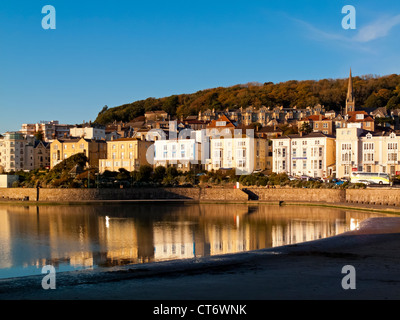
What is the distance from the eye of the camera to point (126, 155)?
2672 inches

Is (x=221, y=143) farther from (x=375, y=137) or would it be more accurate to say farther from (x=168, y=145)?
(x=375, y=137)

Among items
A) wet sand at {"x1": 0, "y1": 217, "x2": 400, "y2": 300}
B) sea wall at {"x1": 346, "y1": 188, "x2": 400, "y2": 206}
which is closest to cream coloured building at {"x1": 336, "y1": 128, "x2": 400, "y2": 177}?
sea wall at {"x1": 346, "y1": 188, "x2": 400, "y2": 206}

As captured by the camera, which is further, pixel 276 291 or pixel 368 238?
pixel 368 238

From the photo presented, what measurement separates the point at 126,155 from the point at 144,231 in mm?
37431

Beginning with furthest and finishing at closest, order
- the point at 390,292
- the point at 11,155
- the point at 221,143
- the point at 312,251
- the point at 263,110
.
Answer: the point at 263,110 → the point at 11,155 → the point at 221,143 → the point at 312,251 → the point at 390,292

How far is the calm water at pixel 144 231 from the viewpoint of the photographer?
22.1 m

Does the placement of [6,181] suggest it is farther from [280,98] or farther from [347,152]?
[280,98]

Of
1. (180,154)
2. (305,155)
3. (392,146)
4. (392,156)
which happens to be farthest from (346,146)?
(180,154)

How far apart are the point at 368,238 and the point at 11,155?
238 feet

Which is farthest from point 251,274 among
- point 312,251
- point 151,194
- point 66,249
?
point 151,194

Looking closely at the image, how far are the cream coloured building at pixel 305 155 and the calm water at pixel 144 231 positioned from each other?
485 inches

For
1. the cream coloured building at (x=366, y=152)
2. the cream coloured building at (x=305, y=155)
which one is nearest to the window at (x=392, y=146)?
the cream coloured building at (x=366, y=152)
